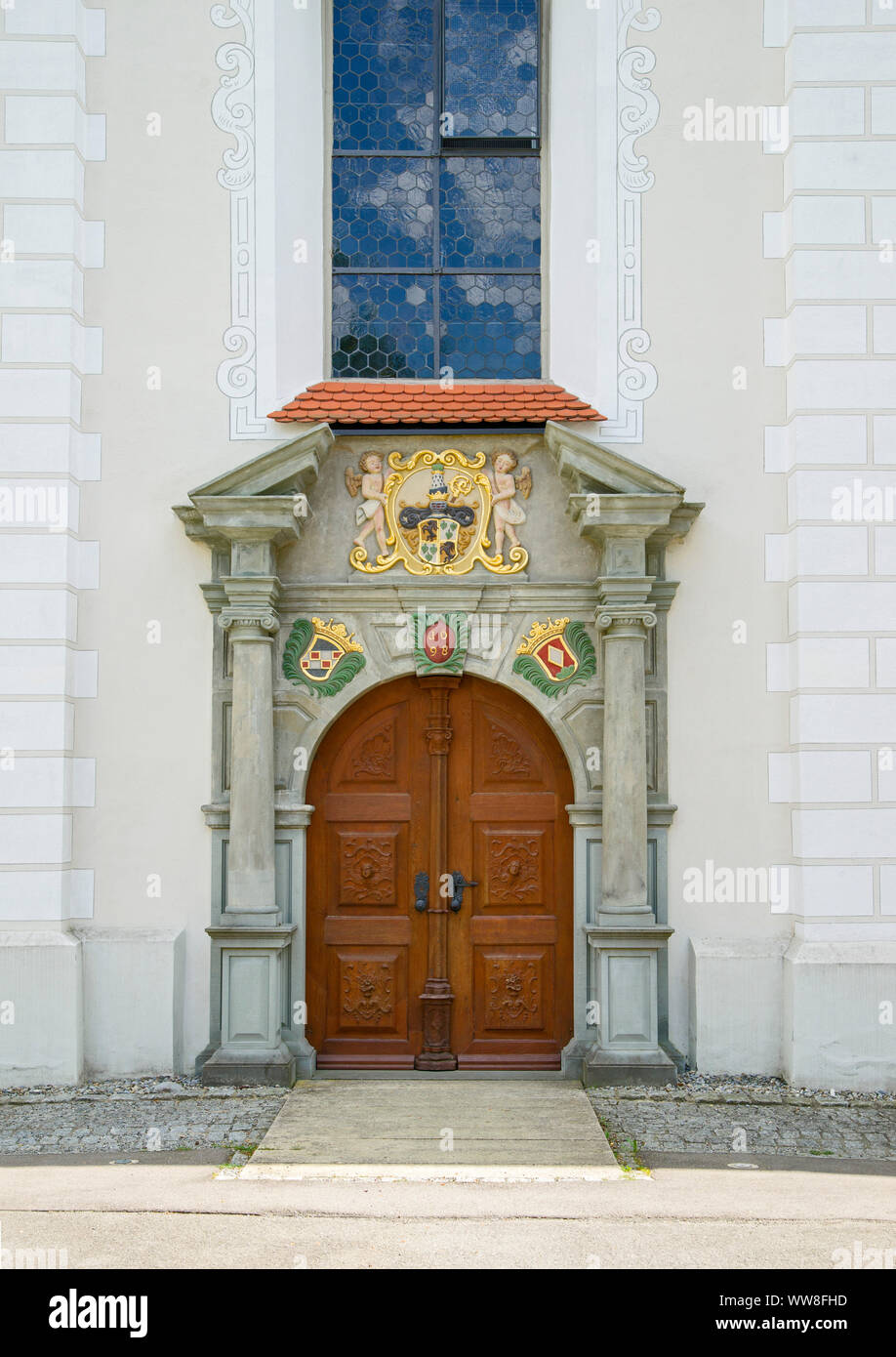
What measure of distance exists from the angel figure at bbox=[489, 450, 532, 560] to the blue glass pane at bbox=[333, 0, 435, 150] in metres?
2.29

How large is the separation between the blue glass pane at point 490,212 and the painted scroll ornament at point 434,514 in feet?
4.80

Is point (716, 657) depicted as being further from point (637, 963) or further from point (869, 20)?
point (869, 20)

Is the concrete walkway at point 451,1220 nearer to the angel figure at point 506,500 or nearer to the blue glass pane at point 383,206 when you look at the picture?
the angel figure at point 506,500

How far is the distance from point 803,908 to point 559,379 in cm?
354

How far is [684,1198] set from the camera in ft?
18.4

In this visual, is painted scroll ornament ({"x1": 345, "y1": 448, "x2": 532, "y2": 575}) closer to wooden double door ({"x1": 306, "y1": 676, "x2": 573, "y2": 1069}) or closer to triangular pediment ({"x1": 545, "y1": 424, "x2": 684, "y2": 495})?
triangular pediment ({"x1": 545, "y1": 424, "x2": 684, "y2": 495})

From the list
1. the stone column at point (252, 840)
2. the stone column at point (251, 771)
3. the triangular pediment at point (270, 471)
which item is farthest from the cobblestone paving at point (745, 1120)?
the triangular pediment at point (270, 471)

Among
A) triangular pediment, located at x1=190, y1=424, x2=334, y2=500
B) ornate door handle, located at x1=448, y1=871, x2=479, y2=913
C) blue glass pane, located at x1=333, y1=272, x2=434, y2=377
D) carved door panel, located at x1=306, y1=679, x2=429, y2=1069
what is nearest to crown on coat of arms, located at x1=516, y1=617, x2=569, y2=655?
carved door panel, located at x1=306, y1=679, x2=429, y2=1069

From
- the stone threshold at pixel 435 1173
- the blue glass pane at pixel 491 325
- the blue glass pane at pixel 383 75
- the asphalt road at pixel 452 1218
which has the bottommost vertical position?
the stone threshold at pixel 435 1173

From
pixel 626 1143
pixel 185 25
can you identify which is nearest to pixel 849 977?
pixel 626 1143

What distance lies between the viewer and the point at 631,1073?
25.1 feet

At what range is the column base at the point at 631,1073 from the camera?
7641 mm

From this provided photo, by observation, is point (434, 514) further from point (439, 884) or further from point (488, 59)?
point (488, 59)

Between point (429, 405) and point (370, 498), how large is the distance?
26.4 inches
